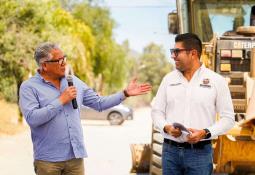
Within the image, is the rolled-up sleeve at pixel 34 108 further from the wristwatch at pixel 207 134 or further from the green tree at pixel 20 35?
the green tree at pixel 20 35

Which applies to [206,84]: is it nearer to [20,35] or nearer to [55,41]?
[20,35]

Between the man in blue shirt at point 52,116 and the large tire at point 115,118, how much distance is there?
26.9 m

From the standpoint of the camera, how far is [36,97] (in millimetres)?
5133

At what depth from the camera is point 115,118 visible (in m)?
32.3

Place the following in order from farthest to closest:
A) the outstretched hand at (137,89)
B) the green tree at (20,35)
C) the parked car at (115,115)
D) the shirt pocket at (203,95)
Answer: the parked car at (115,115)
the green tree at (20,35)
the outstretched hand at (137,89)
the shirt pocket at (203,95)

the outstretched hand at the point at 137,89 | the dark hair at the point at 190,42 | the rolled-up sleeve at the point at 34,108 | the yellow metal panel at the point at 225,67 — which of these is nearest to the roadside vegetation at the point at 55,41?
the yellow metal panel at the point at 225,67

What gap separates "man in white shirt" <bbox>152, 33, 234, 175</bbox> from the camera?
5.11m

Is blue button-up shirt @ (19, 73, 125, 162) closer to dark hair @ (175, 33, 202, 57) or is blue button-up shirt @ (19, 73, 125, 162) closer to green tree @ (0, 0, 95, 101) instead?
dark hair @ (175, 33, 202, 57)

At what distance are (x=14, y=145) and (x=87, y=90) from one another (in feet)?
39.7

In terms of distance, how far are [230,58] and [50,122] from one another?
168 inches

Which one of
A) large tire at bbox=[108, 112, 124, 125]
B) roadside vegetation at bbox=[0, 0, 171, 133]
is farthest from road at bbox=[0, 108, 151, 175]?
large tire at bbox=[108, 112, 124, 125]

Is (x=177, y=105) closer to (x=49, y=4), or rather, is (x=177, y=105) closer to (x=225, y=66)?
(x=225, y=66)

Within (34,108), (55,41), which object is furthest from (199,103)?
(55,41)

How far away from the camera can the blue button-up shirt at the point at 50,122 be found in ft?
16.5
